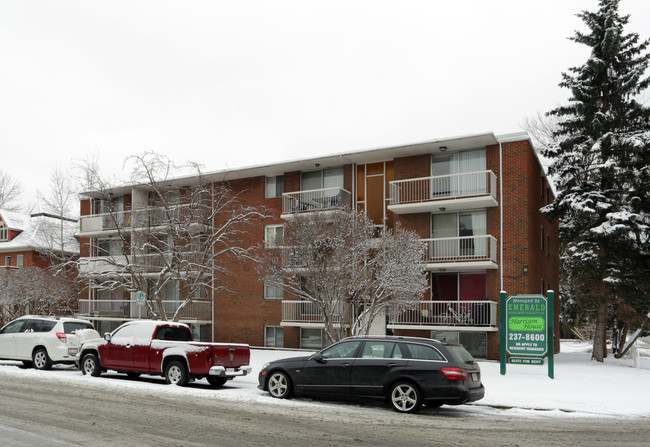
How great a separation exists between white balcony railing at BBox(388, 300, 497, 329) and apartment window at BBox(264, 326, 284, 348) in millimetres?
6149

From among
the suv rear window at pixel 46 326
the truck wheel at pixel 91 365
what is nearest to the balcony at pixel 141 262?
the suv rear window at pixel 46 326

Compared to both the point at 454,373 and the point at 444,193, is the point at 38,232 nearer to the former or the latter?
the point at 444,193

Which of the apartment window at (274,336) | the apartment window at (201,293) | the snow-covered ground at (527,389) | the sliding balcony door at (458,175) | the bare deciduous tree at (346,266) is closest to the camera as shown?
the snow-covered ground at (527,389)

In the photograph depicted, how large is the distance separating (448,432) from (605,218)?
1683 centimetres

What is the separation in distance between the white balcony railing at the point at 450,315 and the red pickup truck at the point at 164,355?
8.99 m

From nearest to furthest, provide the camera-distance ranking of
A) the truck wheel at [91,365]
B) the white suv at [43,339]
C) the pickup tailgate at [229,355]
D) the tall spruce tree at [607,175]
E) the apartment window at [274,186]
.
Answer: the pickup tailgate at [229,355]
the truck wheel at [91,365]
the white suv at [43,339]
the tall spruce tree at [607,175]
the apartment window at [274,186]

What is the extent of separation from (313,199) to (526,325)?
484 inches

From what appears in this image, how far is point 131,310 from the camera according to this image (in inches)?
1262

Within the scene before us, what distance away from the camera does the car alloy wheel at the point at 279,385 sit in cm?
1295

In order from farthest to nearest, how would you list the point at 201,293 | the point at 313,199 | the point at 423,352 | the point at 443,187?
the point at 201,293 < the point at 313,199 < the point at 443,187 < the point at 423,352

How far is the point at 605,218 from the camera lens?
2358 cm

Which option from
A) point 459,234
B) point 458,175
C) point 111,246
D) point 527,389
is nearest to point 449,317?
point 459,234

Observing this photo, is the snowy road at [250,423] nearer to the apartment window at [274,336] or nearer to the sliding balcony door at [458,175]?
the sliding balcony door at [458,175]

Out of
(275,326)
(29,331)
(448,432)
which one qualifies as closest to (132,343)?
(29,331)
